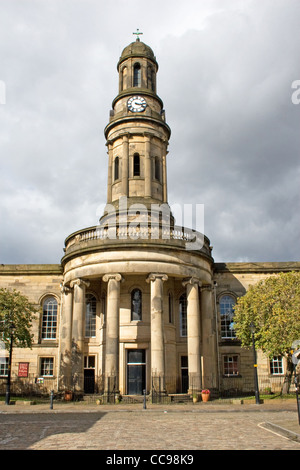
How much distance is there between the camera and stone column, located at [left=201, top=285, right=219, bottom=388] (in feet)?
96.3

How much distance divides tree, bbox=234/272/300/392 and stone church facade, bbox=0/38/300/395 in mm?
2937

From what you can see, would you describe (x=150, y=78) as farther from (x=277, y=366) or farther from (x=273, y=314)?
(x=277, y=366)

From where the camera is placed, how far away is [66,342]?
29672 mm

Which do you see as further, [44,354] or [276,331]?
[44,354]

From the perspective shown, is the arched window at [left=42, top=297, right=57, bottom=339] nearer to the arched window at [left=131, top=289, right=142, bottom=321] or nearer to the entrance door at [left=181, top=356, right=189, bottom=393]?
the arched window at [left=131, top=289, right=142, bottom=321]

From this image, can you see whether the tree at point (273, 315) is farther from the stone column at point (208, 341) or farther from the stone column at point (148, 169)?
the stone column at point (148, 169)

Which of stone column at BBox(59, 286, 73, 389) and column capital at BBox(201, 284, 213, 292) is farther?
column capital at BBox(201, 284, 213, 292)

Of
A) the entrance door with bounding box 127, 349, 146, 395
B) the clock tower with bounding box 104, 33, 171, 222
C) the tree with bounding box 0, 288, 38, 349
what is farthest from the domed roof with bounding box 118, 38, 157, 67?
the entrance door with bounding box 127, 349, 146, 395

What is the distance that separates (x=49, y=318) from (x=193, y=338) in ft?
41.8

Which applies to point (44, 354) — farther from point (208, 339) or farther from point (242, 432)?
point (242, 432)

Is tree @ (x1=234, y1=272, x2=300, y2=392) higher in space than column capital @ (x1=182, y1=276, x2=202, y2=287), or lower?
lower
